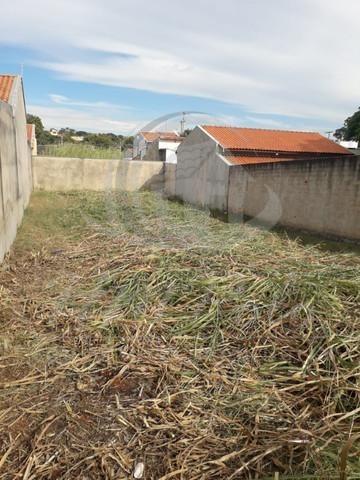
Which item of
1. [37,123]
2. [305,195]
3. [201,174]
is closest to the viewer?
[305,195]

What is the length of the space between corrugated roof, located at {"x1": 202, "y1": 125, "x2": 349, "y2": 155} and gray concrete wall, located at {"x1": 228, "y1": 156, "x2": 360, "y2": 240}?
12.5 feet

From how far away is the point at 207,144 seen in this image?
13977 mm

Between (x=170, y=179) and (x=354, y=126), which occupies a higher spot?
(x=354, y=126)

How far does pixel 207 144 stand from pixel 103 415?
12.5 metres

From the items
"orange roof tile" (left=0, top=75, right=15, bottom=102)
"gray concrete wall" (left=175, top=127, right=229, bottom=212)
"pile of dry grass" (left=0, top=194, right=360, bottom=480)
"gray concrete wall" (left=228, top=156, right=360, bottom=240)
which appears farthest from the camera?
"gray concrete wall" (left=175, top=127, right=229, bottom=212)

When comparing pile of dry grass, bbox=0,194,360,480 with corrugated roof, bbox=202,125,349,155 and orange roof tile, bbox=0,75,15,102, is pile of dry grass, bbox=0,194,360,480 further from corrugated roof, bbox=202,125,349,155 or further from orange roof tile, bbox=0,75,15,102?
corrugated roof, bbox=202,125,349,155

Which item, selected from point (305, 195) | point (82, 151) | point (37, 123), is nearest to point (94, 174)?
point (82, 151)

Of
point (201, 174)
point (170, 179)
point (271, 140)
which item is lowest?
point (170, 179)

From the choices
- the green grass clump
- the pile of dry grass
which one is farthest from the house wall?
the pile of dry grass

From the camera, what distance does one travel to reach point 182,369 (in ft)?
9.70

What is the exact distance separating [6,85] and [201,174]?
709 centimetres

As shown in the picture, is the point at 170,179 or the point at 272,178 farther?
the point at 170,179

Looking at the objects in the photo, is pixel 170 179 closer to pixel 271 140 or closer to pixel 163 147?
pixel 163 147

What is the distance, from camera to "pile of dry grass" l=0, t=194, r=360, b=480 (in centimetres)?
212
